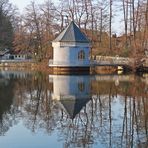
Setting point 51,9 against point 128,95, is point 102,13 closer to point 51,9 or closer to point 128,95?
point 51,9

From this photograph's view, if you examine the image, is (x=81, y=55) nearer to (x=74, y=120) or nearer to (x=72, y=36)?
(x=72, y=36)

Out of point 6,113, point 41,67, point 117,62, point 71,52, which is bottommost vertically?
point 41,67

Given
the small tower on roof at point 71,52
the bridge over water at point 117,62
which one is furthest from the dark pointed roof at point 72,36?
the bridge over water at point 117,62

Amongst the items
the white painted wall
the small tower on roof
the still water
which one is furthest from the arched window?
the still water

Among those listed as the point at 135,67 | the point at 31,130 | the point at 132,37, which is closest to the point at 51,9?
the point at 132,37

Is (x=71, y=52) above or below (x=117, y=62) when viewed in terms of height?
above

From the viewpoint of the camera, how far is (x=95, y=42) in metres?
52.9

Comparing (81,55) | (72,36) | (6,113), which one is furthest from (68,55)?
(6,113)

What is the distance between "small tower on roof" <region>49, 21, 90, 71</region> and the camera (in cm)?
4222

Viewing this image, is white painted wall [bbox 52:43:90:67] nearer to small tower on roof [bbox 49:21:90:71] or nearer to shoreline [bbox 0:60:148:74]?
small tower on roof [bbox 49:21:90:71]

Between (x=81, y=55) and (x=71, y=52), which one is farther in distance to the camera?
(x=81, y=55)

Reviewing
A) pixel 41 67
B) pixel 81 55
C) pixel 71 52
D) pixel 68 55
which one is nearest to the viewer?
pixel 68 55

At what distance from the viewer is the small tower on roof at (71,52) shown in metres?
42.2

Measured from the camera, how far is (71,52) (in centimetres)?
4241
